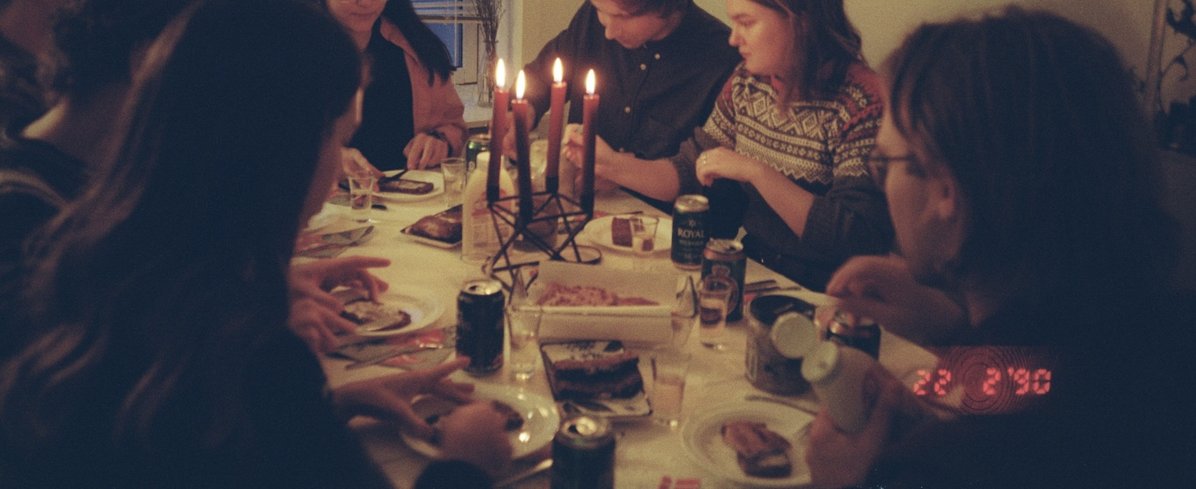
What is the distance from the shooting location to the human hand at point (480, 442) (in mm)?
1109

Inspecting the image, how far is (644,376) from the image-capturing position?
4.58 ft

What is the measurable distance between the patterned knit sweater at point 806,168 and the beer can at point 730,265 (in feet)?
1.61

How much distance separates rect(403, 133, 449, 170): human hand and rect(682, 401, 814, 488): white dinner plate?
164 cm

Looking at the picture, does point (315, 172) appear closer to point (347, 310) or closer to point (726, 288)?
point (347, 310)

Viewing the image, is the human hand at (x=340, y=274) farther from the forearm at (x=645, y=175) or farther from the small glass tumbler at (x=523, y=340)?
the forearm at (x=645, y=175)

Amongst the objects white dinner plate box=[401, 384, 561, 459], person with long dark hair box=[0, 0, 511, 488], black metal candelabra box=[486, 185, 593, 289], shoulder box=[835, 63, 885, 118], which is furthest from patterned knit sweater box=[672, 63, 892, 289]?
person with long dark hair box=[0, 0, 511, 488]

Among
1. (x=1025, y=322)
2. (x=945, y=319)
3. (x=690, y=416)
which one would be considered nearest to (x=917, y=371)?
(x=945, y=319)

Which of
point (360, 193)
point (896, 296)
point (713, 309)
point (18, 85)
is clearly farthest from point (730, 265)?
point (18, 85)

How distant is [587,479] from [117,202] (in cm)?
56

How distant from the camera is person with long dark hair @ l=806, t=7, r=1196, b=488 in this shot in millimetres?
1082

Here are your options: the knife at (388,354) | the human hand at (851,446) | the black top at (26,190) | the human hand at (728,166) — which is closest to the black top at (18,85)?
the black top at (26,190)

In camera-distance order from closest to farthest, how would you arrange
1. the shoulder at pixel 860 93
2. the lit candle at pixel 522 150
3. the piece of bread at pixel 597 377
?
the piece of bread at pixel 597 377
the lit candle at pixel 522 150
the shoulder at pixel 860 93

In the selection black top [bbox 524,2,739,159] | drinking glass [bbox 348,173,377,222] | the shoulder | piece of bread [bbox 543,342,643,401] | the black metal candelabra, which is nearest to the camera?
piece of bread [bbox 543,342,643,401]

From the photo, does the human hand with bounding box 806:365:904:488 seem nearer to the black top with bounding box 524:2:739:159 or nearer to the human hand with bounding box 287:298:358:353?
the human hand with bounding box 287:298:358:353
